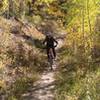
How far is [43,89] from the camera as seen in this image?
54.0 feet

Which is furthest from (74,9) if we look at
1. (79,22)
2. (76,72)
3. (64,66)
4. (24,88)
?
(24,88)

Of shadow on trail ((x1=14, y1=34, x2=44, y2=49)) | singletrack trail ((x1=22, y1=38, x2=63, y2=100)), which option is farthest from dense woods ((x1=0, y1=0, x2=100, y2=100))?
singletrack trail ((x1=22, y1=38, x2=63, y2=100))

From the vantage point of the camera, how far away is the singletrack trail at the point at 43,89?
1514cm

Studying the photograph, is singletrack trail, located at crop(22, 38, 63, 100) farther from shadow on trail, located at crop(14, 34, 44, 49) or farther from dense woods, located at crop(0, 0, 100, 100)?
shadow on trail, located at crop(14, 34, 44, 49)

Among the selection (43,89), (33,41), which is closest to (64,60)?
(33,41)

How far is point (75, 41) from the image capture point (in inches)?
947

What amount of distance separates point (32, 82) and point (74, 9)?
24.6ft

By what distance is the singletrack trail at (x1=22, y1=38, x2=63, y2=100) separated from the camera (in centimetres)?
1514

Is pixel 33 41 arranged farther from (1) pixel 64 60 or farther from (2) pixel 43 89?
(2) pixel 43 89

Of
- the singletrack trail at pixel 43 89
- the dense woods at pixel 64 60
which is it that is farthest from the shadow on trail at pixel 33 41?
the singletrack trail at pixel 43 89

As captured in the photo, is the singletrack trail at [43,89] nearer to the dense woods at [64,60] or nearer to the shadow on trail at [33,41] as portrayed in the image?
the dense woods at [64,60]

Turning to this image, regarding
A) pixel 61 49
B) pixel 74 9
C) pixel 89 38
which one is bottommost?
pixel 61 49

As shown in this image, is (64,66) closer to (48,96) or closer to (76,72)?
(76,72)

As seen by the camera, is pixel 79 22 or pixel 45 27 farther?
pixel 45 27
